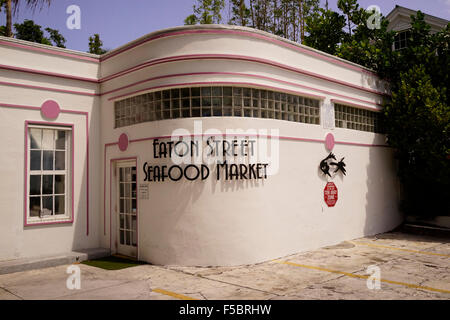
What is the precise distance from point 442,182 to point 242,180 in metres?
6.79

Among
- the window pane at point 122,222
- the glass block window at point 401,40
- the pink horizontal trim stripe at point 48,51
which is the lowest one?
the window pane at point 122,222

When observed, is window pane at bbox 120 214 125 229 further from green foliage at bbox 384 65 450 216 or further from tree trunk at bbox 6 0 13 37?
tree trunk at bbox 6 0 13 37

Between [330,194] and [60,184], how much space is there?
687 centimetres

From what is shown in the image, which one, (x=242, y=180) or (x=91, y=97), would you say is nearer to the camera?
(x=242, y=180)

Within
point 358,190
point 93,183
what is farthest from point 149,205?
point 358,190

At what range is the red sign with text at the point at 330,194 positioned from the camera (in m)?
10.4

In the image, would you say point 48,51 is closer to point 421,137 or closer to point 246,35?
point 246,35

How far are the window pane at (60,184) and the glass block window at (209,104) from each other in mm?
2060

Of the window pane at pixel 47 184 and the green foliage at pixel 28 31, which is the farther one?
the green foliage at pixel 28 31

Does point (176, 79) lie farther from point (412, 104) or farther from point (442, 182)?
point (442, 182)

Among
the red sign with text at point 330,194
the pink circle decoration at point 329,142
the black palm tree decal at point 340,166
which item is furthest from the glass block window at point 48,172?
the black palm tree decal at point 340,166

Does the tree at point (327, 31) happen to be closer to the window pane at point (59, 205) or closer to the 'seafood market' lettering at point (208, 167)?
the 'seafood market' lettering at point (208, 167)

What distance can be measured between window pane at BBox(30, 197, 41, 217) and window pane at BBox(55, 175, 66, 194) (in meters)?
0.47

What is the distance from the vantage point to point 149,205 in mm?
8867
